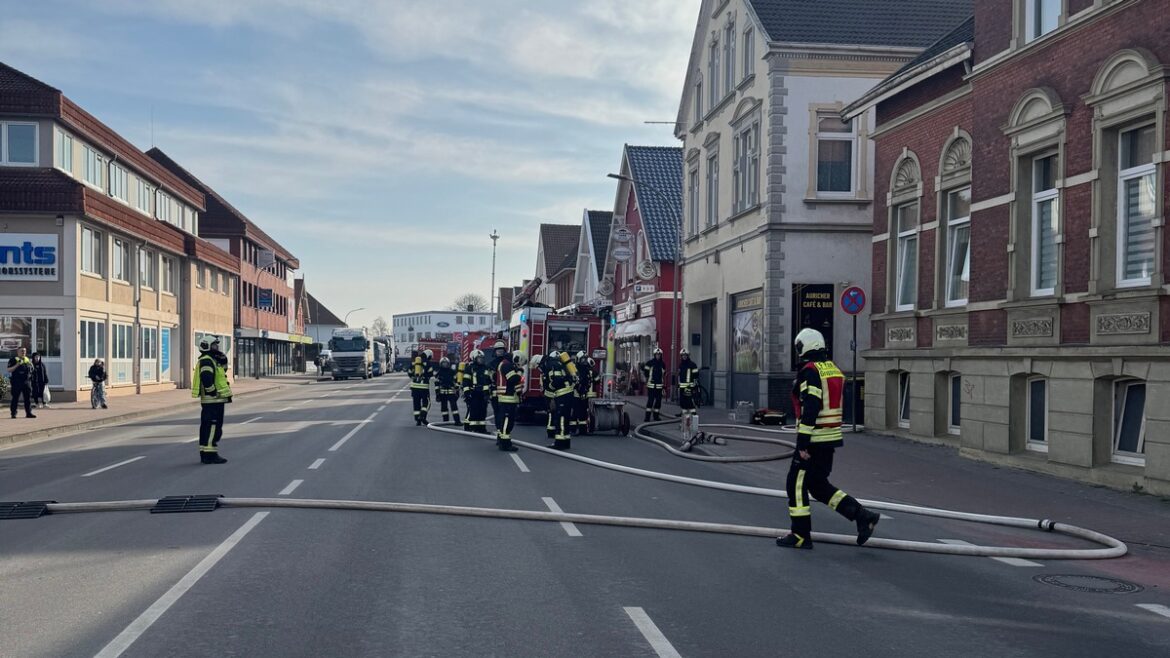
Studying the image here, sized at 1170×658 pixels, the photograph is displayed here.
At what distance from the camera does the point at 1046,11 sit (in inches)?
590

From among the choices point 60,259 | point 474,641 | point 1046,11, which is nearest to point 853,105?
point 1046,11

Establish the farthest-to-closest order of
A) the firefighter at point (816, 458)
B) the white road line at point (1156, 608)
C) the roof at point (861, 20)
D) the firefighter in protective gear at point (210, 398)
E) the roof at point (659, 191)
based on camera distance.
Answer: the roof at point (659, 191), the roof at point (861, 20), the firefighter in protective gear at point (210, 398), the firefighter at point (816, 458), the white road line at point (1156, 608)

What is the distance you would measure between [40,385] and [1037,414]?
2762cm

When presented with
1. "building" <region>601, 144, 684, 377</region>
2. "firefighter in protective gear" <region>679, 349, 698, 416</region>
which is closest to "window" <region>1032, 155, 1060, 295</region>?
"firefighter in protective gear" <region>679, 349, 698, 416</region>

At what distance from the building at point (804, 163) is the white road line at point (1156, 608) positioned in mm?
19466

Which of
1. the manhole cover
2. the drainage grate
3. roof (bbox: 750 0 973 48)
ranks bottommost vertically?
the manhole cover

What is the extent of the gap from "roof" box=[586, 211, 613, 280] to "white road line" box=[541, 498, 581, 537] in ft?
137

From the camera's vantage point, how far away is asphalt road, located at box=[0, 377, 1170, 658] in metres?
5.99

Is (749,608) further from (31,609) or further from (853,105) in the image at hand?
(853,105)

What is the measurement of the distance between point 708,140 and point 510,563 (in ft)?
87.9

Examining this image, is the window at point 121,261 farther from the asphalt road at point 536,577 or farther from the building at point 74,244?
the asphalt road at point 536,577

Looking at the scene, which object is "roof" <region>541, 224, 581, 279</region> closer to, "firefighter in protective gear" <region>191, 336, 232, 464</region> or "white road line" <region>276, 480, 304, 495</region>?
"firefighter in protective gear" <region>191, 336, 232, 464</region>

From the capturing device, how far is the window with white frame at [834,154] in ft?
88.9

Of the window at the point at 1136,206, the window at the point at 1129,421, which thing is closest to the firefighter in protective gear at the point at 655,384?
the window at the point at 1129,421
